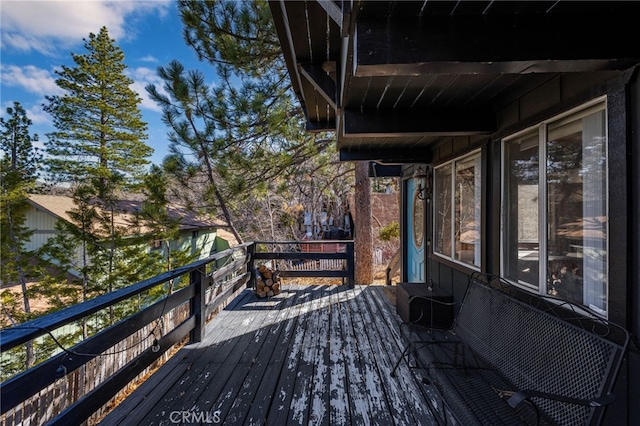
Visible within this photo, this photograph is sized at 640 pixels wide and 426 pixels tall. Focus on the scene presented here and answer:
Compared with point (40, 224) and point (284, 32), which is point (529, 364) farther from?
point (40, 224)

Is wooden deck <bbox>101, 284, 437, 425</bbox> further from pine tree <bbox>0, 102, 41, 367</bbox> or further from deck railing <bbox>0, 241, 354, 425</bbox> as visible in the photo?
pine tree <bbox>0, 102, 41, 367</bbox>

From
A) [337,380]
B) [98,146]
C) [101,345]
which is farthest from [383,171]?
[98,146]

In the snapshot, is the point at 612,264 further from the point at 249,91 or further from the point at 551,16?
the point at 249,91

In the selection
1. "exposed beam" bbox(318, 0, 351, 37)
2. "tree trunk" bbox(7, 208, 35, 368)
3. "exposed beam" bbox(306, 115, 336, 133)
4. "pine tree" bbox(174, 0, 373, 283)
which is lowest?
"tree trunk" bbox(7, 208, 35, 368)

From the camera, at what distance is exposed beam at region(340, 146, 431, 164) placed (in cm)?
389

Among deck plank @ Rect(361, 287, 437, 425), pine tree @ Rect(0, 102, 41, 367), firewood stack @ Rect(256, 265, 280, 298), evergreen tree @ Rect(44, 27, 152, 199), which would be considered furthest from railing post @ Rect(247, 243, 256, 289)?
evergreen tree @ Rect(44, 27, 152, 199)

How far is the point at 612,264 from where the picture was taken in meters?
1.46

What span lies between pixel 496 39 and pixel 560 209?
4.06 feet

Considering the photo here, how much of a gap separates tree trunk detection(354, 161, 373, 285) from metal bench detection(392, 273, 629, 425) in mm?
4420

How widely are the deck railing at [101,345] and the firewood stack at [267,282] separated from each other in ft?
1.09

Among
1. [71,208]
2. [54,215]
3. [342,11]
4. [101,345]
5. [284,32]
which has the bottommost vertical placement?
[101,345]

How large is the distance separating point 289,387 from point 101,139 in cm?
1036

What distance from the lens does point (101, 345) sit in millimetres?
1707

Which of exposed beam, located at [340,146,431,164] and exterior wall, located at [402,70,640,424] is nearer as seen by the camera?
exterior wall, located at [402,70,640,424]
